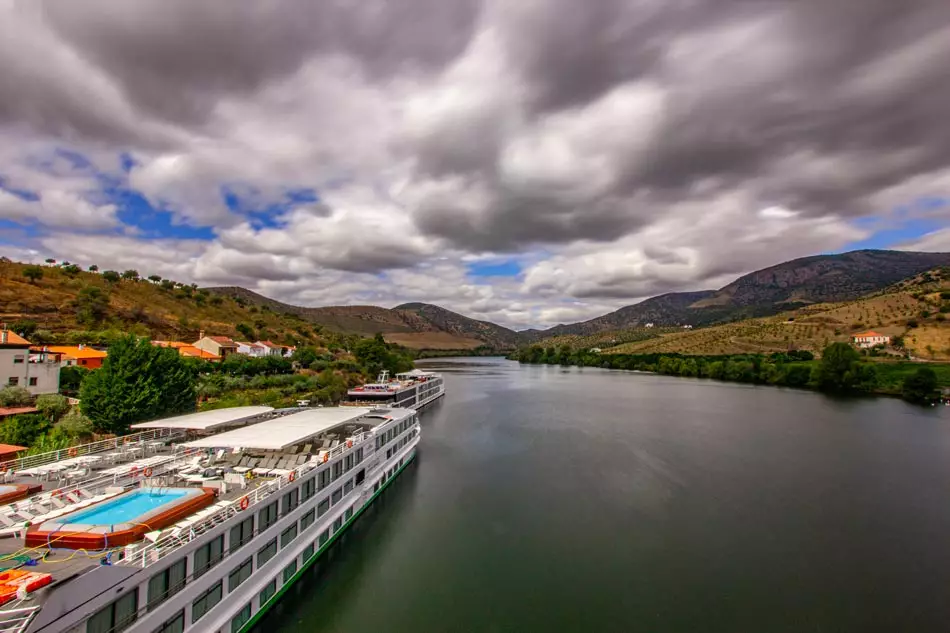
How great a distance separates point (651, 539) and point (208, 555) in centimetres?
2085

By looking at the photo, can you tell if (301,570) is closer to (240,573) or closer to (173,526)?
(240,573)

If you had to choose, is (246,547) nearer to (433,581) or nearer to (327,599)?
(327,599)

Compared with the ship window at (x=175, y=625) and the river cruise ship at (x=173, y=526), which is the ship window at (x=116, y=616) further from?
the ship window at (x=175, y=625)

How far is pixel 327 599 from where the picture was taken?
18625 millimetres

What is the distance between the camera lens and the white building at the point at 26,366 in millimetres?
34000

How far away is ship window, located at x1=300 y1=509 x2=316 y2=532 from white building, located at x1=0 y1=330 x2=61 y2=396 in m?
30.3

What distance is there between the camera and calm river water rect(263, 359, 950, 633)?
1778 cm

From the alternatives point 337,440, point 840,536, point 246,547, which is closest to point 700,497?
point 840,536

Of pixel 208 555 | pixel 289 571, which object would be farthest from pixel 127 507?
pixel 289 571

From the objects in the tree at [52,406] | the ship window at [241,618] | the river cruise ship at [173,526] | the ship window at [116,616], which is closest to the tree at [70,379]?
the tree at [52,406]

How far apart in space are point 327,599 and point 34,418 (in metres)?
25.0

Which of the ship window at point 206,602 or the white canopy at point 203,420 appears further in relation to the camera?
the white canopy at point 203,420

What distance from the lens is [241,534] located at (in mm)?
15883

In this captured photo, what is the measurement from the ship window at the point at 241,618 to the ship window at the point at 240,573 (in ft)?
3.20
